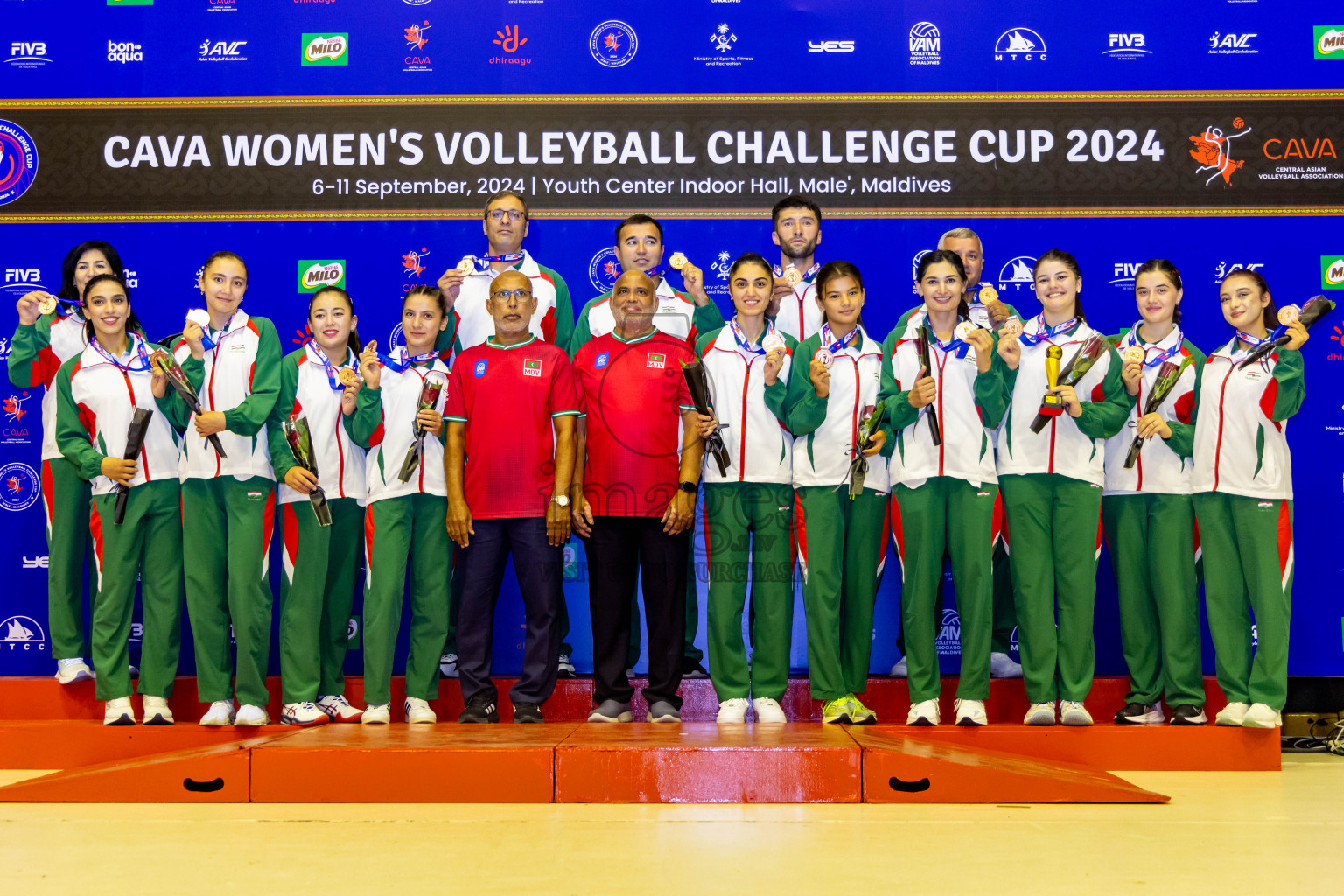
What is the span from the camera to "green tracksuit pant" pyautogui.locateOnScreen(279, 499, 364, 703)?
491 cm

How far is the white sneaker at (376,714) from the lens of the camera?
4805 mm

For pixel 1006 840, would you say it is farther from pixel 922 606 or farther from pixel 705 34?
pixel 705 34

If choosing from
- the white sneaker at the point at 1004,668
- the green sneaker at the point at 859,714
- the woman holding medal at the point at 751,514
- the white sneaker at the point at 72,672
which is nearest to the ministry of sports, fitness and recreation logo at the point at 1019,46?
the woman holding medal at the point at 751,514

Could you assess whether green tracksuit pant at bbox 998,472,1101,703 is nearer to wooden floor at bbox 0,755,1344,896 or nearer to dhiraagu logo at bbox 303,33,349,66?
wooden floor at bbox 0,755,1344,896

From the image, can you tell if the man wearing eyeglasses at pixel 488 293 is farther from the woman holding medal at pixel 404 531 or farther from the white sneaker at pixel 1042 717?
the white sneaker at pixel 1042 717

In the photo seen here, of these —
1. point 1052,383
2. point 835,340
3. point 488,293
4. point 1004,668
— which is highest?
point 488,293

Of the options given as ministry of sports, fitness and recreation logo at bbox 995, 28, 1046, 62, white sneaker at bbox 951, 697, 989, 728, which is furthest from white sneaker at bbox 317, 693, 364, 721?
ministry of sports, fitness and recreation logo at bbox 995, 28, 1046, 62

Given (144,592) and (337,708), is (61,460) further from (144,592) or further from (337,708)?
(337,708)

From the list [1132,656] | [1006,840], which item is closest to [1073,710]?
[1132,656]

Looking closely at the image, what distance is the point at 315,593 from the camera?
4.93 m

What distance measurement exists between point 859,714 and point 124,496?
3.44m

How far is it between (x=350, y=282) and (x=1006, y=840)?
440 cm

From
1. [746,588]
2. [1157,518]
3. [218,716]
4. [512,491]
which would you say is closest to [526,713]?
[512,491]

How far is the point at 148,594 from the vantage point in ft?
16.3
